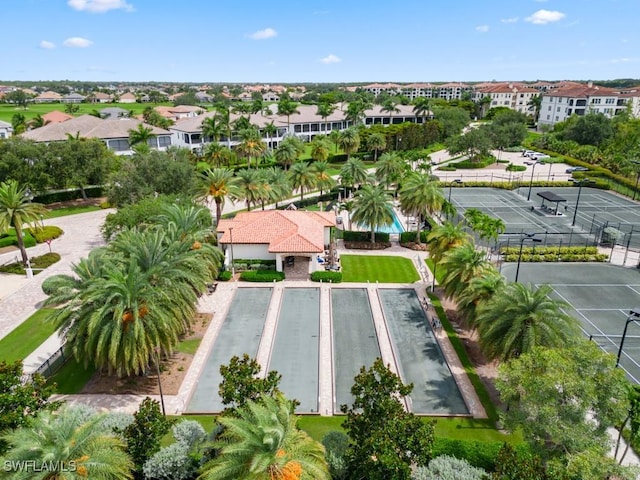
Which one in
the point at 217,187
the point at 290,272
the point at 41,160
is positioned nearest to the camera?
the point at 290,272

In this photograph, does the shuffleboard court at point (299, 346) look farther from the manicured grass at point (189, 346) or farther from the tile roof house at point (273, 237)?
the manicured grass at point (189, 346)

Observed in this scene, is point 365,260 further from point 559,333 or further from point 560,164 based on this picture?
point 560,164

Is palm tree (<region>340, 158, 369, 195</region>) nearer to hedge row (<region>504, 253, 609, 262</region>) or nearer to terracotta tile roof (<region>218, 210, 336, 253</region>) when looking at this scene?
terracotta tile roof (<region>218, 210, 336, 253</region>)

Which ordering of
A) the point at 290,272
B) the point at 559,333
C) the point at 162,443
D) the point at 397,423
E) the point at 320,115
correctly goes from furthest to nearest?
the point at 320,115 → the point at 290,272 → the point at 559,333 → the point at 162,443 → the point at 397,423

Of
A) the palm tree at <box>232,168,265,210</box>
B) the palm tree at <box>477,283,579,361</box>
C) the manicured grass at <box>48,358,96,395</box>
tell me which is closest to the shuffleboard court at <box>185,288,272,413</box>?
the manicured grass at <box>48,358,96,395</box>

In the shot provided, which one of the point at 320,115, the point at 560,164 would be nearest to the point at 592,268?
the point at 560,164

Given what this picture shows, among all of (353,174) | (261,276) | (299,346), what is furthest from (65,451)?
(353,174)
